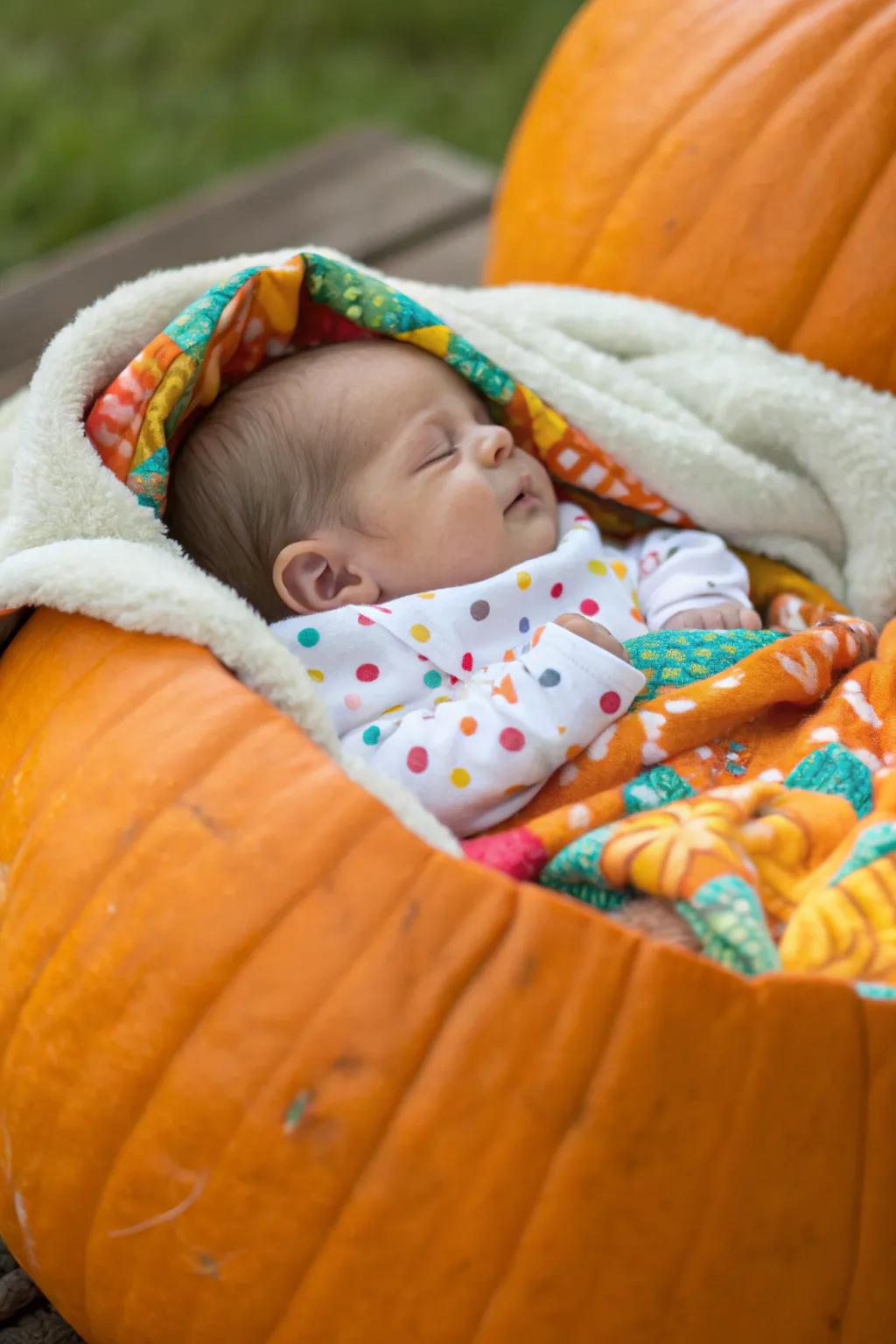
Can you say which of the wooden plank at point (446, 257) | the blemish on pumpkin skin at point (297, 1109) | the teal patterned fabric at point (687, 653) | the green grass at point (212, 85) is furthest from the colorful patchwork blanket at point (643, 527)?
the green grass at point (212, 85)

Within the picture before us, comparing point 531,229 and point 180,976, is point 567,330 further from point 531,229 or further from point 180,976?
point 180,976

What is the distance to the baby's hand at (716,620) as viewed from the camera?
1.44 meters

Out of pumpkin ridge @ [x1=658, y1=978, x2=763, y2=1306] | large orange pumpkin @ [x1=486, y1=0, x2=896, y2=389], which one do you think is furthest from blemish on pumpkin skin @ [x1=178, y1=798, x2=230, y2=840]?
large orange pumpkin @ [x1=486, y1=0, x2=896, y2=389]

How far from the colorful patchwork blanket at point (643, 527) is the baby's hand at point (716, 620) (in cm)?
4

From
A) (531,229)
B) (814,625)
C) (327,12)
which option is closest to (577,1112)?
(814,625)

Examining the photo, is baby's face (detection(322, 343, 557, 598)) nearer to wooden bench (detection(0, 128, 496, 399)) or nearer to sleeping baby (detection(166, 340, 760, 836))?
sleeping baby (detection(166, 340, 760, 836))

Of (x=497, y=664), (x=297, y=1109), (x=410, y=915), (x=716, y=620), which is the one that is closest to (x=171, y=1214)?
(x=297, y=1109)

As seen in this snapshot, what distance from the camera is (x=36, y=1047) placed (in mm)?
1007

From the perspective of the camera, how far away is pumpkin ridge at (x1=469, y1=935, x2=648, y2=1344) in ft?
2.94

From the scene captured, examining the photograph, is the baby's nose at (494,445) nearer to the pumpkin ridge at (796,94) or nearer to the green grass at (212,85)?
the pumpkin ridge at (796,94)

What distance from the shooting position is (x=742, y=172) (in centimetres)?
157

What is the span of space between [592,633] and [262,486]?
397mm

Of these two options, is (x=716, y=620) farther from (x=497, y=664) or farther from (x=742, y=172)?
(x=742, y=172)

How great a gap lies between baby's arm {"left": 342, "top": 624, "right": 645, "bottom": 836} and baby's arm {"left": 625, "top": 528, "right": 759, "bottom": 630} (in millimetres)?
237
